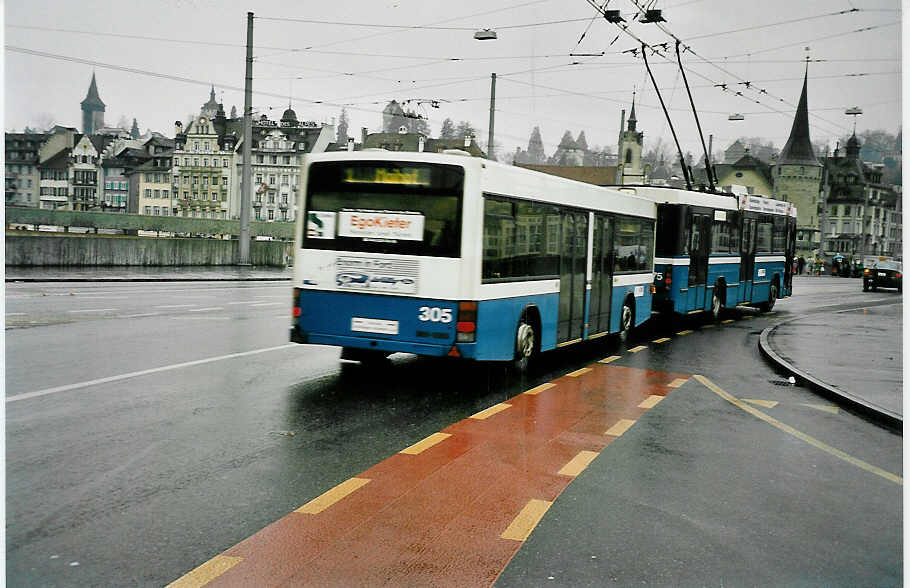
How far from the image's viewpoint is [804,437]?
8.73 metres

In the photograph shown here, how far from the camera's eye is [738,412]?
32.8ft

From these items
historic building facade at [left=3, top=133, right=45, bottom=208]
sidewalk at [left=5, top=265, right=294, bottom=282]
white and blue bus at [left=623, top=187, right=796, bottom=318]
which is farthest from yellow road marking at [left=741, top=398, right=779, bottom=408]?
sidewalk at [left=5, top=265, right=294, bottom=282]

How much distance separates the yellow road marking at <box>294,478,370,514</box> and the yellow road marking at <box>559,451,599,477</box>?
1.54 meters

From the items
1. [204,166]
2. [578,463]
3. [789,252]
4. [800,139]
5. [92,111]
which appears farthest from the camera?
[204,166]

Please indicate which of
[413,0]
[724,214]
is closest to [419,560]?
[413,0]

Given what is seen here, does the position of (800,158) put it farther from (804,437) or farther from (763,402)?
(804,437)

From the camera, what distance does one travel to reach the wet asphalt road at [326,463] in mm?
4949

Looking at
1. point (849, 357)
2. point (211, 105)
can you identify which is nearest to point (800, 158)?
point (849, 357)

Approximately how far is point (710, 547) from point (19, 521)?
394cm

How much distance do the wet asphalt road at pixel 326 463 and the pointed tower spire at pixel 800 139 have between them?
302 inches

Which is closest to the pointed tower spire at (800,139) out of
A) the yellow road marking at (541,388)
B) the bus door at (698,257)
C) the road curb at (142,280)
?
the bus door at (698,257)

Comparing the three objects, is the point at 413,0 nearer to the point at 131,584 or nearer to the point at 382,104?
the point at 131,584

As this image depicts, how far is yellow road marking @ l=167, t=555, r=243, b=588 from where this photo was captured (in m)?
4.41

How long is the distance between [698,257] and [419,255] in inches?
481
